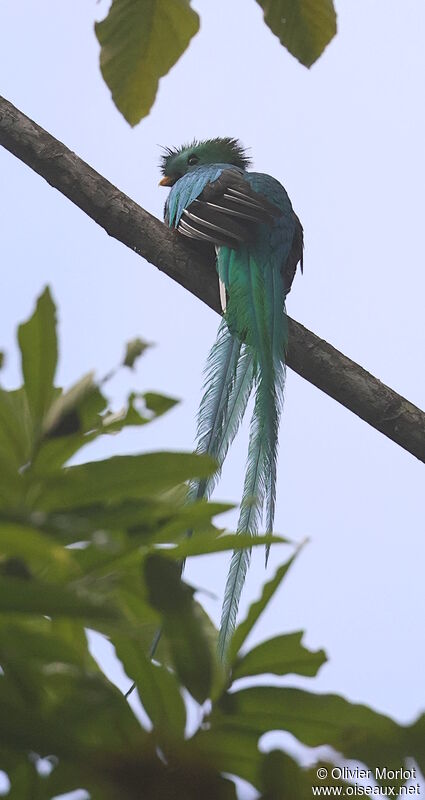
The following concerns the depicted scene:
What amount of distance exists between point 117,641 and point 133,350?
249 millimetres

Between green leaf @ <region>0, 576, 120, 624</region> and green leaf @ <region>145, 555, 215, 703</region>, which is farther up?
green leaf @ <region>145, 555, 215, 703</region>

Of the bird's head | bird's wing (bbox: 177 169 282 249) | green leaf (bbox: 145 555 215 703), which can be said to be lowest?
green leaf (bbox: 145 555 215 703)

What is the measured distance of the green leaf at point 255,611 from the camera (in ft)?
2.87

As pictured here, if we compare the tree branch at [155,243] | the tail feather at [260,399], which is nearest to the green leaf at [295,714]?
the tail feather at [260,399]

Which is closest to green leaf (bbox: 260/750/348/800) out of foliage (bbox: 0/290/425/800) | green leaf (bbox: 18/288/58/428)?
foliage (bbox: 0/290/425/800)

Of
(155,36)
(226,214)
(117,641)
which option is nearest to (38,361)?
(117,641)

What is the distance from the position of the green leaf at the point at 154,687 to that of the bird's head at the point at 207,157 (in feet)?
12.7

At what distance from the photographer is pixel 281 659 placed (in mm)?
887

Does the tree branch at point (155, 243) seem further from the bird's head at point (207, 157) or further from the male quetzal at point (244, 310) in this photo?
the bird's head at point (207, 157)

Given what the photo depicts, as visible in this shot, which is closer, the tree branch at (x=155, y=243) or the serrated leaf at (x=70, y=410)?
the serrated leaf at (x=70, y=410)

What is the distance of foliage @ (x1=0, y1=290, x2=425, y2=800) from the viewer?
598mm

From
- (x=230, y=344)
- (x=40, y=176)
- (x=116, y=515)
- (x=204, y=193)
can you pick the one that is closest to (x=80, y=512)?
(x=116, y=515)

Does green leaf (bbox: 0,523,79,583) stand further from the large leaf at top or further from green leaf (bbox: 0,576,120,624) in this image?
the large leaf at top

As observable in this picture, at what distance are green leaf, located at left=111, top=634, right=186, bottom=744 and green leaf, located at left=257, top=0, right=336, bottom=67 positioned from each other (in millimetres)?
1027
